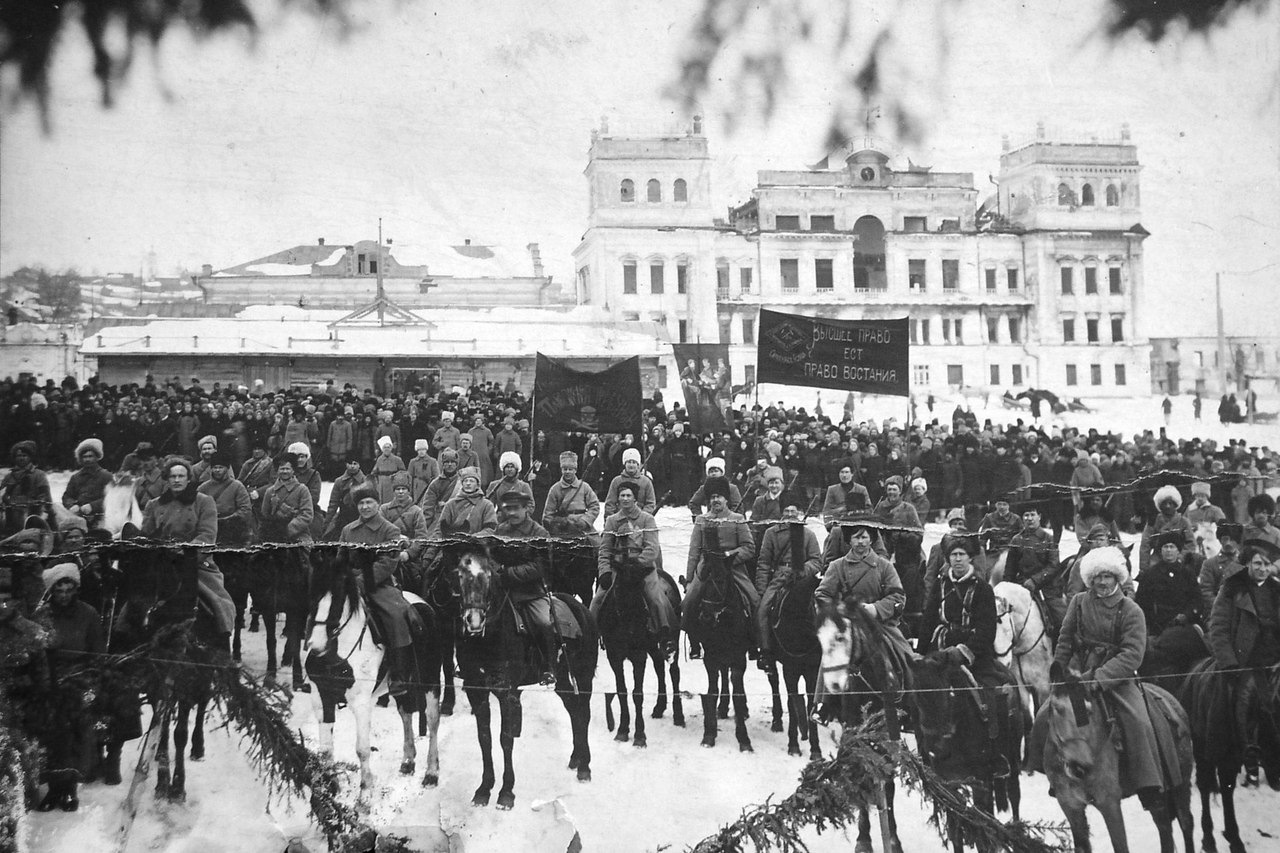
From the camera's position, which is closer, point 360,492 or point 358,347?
point 360,492

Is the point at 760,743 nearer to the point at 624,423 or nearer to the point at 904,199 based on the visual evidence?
the point at 624,423

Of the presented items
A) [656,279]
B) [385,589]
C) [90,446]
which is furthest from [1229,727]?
[90,446]

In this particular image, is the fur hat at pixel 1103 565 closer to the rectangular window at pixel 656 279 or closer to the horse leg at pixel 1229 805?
the horse leg at pixel 1229 805

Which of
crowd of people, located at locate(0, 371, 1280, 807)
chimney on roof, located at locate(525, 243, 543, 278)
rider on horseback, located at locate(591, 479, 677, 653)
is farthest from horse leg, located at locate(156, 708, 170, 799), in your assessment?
chimney on roof, located at locate(525, 243, 543, 278)

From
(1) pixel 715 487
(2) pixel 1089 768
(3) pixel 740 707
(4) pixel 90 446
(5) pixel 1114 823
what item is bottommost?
(5) pixel 1114 823

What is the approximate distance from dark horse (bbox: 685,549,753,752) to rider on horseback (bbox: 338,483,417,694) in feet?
4.03

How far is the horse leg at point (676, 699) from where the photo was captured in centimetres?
397

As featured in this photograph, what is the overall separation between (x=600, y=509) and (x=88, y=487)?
2.30 meters

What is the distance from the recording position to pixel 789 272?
16.9ft

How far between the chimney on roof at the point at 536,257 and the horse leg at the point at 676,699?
6.81 feet

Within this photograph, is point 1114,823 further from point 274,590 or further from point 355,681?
point 274,590

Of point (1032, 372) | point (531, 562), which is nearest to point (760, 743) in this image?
point (531, 562)

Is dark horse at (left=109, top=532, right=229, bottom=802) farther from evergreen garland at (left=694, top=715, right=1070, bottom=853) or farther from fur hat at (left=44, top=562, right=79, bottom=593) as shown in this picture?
evergreen garland at (left=694, top=715, right=1070, bottom=853)

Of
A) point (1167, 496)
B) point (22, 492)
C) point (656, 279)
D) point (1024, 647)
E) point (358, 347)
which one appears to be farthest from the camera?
point (656, 279)
